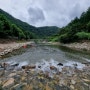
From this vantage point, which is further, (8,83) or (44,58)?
(44,58)

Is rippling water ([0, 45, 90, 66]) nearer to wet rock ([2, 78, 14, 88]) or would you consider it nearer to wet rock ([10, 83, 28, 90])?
wet rock ([2, 78, 14, 88])

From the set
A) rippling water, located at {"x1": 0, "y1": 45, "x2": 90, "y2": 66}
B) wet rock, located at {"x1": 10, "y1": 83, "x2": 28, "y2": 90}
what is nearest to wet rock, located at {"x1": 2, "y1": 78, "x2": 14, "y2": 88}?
wet rock, located at {"x1": 10, "y1": 83, "x2": 28, "y2": 90}

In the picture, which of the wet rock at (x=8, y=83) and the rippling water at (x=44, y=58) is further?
the rippling water at (x=44, y=58)

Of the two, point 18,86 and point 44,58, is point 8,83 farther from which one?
point 44,58

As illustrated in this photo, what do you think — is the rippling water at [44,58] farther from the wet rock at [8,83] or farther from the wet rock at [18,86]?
the wet rock at [18,86]

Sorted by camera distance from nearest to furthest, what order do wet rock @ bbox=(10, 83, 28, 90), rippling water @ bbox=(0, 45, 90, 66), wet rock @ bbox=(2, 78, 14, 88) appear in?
wet rock @ bbox=(10, 83, 28, 90)
wet rock @ bbox=(2, 78, 14, 88)
rippling water @ bbox=(0, 45, 90, 66)

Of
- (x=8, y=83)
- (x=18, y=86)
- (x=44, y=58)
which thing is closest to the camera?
(x=18, y=86)

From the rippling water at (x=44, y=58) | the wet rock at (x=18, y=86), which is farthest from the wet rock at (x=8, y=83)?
the rippling water at (x=44, y=58)

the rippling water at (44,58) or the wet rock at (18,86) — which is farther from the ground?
the wet rock at (18,86)

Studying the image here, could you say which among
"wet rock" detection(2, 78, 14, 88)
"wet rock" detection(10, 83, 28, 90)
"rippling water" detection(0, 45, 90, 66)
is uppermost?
"wet rock" detection(2, 78, 14, 88)

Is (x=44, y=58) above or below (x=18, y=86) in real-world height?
below

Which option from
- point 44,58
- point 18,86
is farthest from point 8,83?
point 44,58

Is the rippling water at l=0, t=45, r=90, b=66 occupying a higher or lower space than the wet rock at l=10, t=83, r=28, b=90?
lower

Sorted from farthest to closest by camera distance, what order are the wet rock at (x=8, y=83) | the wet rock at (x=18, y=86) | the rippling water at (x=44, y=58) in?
the rippling water at (x=44, y=58) < the wet rock at (x=8, y=83) < the wet rock at (x=18, y=86)
